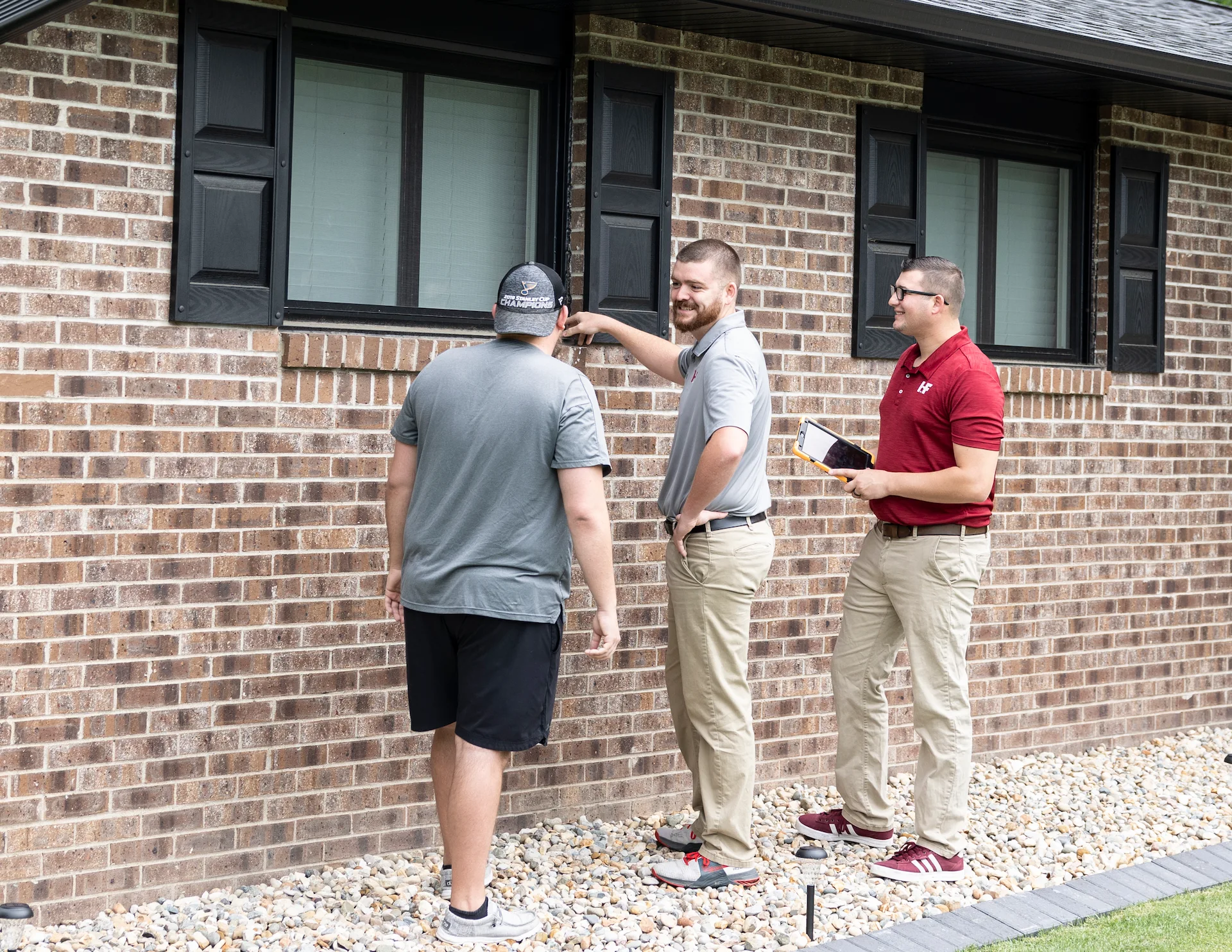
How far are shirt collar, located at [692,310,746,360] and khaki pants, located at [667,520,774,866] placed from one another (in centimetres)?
64

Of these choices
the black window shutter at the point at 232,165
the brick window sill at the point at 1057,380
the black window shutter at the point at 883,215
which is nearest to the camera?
the black window shutter at the point at 232,165

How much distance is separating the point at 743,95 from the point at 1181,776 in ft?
12.7

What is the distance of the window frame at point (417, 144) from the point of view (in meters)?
5.32

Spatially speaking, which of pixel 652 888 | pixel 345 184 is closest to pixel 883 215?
pixel 345 184

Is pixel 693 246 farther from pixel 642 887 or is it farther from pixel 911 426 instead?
pixel 642 887

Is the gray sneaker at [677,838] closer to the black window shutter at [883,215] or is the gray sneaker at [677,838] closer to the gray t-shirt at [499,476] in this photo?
the gray t-shirt at [499,476]

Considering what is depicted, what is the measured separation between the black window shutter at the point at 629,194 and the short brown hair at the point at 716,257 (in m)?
0.77

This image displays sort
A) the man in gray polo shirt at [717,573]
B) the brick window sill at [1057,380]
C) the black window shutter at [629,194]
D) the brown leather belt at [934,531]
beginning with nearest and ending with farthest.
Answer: the man in gray polo shirt at [717,573] < the brown leather belt at [934,531] < the black window shutter at [629,194] < the brick window sill at [1057,380]

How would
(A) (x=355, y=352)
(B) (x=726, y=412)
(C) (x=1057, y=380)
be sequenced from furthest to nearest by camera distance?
(C) (x=1057, y=380), (A) (x=355, y=352), (B) (x=726, y=412)

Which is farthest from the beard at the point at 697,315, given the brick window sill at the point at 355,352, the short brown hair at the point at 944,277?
the brick window sill at the point at 355,352

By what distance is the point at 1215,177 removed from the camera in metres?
7.89

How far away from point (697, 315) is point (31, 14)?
228 cm

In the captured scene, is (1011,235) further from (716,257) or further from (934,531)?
(716,257)

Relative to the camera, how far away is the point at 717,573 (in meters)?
4.91
